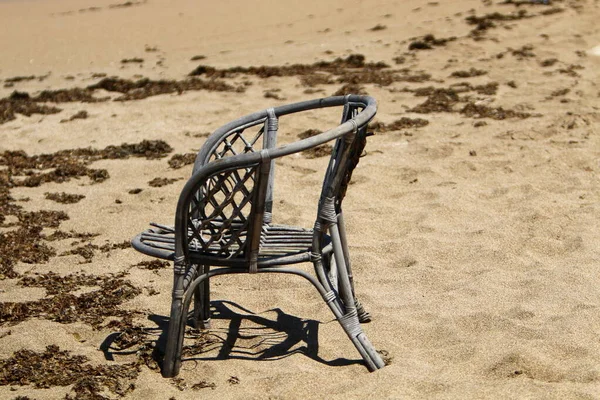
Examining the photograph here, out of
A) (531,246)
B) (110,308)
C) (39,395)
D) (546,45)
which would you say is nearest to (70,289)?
(110,308)

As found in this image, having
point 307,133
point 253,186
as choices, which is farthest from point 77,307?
point 307,133

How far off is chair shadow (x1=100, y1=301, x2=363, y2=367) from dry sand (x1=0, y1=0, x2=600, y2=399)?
1cm

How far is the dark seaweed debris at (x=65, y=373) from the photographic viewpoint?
3.24 metres

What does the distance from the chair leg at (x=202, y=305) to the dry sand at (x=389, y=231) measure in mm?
99

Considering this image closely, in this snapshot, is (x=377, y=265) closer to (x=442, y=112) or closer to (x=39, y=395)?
(x=39, y=395)

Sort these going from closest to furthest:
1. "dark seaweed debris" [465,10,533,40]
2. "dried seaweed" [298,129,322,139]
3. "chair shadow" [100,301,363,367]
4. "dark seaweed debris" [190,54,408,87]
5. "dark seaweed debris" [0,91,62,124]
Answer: "chair shadow" [100,301,363,367]
"dried seaweed" [298,129,322,139]
"dark seaweed debris" [0,91,62,124]
"dark seaweed debris" [190,54,408,87]
"dark seaweed debris" [465,10,533,40]

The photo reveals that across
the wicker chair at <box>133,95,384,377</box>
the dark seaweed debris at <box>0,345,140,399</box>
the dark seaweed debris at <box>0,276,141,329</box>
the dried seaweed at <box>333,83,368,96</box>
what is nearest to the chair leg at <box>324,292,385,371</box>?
the wicker chair at <box>133,95,384,377</box>

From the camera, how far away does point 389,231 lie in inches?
193

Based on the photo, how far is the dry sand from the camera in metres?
3.32

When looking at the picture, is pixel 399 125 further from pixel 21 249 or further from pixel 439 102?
pixel 21 249

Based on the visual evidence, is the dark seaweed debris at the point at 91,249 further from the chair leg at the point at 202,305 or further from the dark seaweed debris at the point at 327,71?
the dark seaweed debris at the point at 327,71

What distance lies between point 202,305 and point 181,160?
2785 millimetres

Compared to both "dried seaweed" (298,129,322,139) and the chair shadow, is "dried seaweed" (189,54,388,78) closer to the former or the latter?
"dried seaweed" (298,129,322,139)

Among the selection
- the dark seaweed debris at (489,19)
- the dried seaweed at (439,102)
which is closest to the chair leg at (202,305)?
the dried seaweed at (439,102)
